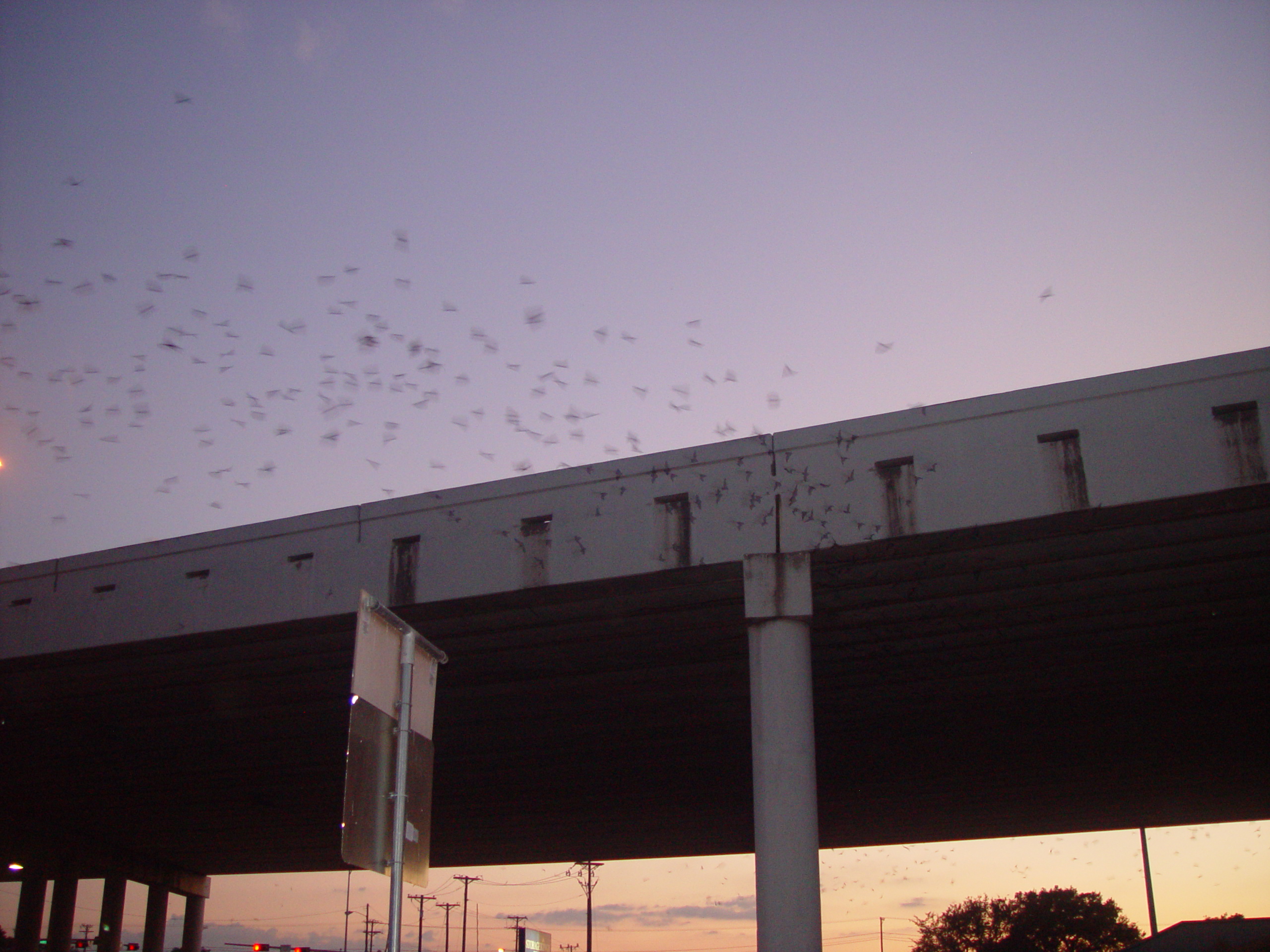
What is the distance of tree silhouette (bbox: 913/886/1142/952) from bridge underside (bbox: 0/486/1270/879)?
63394mm

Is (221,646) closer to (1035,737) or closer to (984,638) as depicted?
(984,638)

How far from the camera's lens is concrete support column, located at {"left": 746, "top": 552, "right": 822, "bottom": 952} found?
15211mm

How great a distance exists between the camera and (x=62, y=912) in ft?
151

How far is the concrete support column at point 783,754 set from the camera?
49.9ft

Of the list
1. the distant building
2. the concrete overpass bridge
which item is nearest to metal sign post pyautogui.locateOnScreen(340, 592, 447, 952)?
the concrete overpass bridge

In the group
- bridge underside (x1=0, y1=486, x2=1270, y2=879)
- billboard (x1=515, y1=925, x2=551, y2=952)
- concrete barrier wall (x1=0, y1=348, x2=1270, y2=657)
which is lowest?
billboard (x1=515, y1=925, x2=551, y2=952)

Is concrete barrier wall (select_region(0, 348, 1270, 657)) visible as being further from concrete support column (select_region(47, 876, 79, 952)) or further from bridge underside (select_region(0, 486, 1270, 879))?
concrete support column (select_region(47, 876, 79, 952))

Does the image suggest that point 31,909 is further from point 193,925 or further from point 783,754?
point 783,754

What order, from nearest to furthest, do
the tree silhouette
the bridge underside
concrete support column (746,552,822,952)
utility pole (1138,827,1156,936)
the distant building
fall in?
concrete support column (746,552,822,952) → the bridge underside → the distant building → utility pole (1138,827,1156,936) → the tree silhouette

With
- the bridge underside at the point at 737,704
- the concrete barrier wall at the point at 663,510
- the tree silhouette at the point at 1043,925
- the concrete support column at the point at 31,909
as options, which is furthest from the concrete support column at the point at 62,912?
the tree silhouette at the point at 1043,925

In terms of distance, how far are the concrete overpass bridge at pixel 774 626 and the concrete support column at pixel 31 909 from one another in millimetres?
18019

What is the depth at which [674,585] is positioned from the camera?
1767 cm

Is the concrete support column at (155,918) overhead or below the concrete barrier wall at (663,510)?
below

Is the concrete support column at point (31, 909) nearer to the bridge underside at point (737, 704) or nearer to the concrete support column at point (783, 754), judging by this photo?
the bridge underside at point (737, 704)
